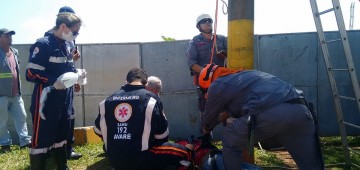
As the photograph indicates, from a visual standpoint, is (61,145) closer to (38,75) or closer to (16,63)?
(38,75)

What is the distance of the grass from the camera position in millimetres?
4934

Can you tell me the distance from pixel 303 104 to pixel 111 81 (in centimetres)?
515

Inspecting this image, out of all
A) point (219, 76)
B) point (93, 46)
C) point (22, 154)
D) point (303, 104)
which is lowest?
point (22, 154)

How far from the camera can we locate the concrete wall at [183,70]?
704 centimetres

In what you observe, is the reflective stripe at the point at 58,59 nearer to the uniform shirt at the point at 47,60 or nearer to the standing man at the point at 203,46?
the uniform shirt at the point at 47,60

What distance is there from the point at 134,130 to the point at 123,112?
197 millimetres

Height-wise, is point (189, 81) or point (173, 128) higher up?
point (189, 81)

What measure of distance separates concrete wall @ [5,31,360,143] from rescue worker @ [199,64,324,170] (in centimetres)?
411

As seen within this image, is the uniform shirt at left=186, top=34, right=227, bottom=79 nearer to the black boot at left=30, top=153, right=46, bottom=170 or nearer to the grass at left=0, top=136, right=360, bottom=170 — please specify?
the grass at left=0, top=136, right=360, bottom=170

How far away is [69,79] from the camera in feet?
13.6

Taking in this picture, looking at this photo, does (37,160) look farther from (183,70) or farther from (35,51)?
(183,70)

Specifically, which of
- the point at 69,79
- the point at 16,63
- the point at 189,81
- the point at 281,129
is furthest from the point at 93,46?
the point at 281,129

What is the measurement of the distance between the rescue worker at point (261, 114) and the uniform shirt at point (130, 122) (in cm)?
58

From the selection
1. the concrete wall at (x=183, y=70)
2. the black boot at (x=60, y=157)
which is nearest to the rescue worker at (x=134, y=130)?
the black boot at (x=60, y=157)
